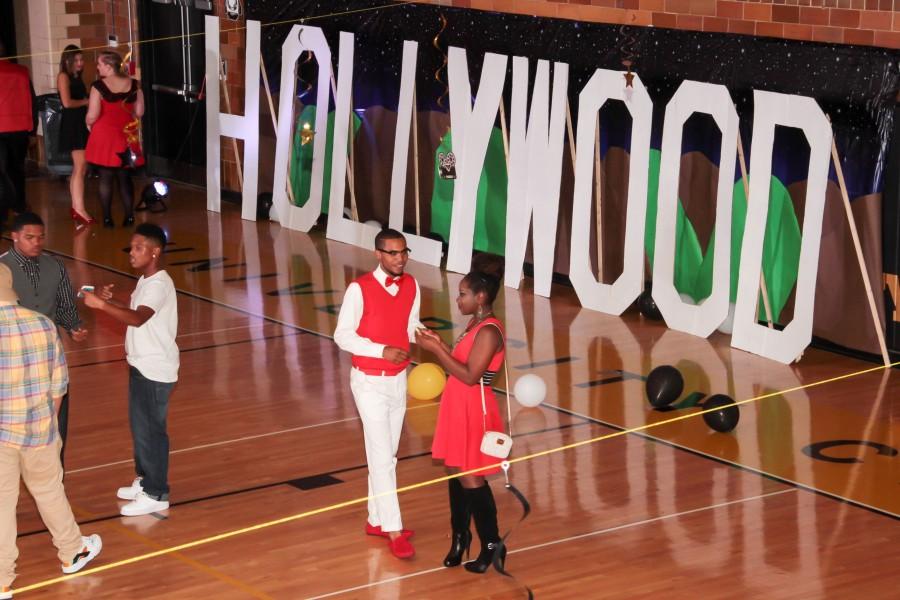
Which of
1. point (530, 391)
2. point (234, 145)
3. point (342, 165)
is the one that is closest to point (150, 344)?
point (530, 391)

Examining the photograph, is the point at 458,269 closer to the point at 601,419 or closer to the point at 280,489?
the point at 601,419

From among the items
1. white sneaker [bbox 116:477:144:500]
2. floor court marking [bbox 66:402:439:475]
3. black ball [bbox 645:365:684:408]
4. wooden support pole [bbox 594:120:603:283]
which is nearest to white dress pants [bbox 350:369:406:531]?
white sneaker [bbox 116:477:144:500]

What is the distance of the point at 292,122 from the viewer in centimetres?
1438

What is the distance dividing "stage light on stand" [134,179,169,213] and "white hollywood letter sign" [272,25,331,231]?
1269 millimetres

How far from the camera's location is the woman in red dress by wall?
13414mm

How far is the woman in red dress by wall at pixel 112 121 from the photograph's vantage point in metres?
13.4

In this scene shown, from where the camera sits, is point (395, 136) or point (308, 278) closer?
point (308, 278)

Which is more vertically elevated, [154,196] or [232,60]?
[232,60]

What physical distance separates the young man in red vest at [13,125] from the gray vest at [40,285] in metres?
6.73

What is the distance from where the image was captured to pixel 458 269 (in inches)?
492

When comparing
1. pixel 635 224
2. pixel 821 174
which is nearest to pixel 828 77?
pixel 821 174

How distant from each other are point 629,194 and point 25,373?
20.2 feet

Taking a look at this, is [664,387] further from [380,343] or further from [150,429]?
[150,429]

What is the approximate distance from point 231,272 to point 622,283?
11.2 ft
